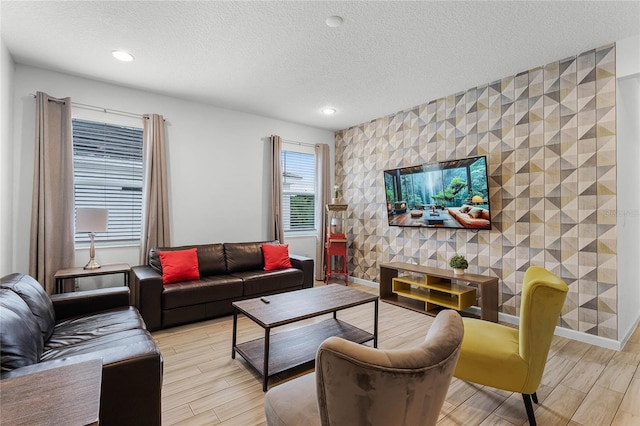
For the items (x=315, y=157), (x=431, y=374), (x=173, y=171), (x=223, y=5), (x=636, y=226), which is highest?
(x=223, y=5)

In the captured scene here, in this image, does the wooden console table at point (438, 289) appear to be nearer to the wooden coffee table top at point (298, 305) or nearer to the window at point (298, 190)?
the wooden coffee table top at point (298, 305)

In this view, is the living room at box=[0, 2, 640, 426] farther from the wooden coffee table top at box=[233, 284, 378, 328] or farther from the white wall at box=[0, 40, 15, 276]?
the wooden coffee table top at box=[233, 284, 378, 328]

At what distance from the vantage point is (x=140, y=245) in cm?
386

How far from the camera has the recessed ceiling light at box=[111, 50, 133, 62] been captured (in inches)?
115

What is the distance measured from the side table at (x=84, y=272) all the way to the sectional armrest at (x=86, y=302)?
1.89 feet

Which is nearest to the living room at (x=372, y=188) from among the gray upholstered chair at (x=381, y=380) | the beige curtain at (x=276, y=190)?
the beige curtain at (x=276, y=190)

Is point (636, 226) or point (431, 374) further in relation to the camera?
point (636, 226)

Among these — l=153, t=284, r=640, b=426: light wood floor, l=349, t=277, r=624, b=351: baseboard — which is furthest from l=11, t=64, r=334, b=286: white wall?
l=349, t=277, r=624, b=351: baseboard

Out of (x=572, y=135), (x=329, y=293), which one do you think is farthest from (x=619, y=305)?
(x=329, y=293)

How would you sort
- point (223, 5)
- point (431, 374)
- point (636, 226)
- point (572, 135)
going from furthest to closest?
point (636, 226) < point (572, 135) < point (223, 5) < point (431, 374)

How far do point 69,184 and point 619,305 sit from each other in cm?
578

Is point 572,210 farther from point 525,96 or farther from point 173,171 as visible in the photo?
point 173,171

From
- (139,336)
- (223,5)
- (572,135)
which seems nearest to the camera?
(139,336)

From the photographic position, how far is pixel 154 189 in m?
3.87
